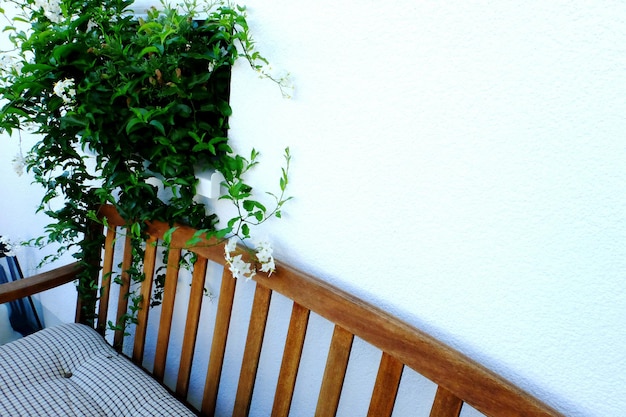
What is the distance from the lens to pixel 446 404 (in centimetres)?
87

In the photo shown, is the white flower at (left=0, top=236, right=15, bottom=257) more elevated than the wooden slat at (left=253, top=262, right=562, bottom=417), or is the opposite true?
the wooden slat at (left=253, top=262, right=562, bottom=417)

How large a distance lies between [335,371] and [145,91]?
0.96m

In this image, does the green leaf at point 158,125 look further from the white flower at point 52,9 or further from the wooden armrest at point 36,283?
the wooden armrest at point 36,283

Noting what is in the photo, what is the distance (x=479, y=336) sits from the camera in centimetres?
88

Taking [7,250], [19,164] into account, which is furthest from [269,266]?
[7,250]

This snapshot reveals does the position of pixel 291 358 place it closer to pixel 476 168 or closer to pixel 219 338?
pixel 219 338

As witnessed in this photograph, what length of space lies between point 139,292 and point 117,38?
977 mm

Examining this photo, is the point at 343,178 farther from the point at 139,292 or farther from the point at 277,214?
the point at 139,292

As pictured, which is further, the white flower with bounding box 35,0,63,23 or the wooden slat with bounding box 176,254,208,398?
the wooden slat with bounding box 176,254,208,398

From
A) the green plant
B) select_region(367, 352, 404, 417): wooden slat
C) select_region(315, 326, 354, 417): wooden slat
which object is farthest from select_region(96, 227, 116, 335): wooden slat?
select_region(367, 352, 404, 417): wooden slat

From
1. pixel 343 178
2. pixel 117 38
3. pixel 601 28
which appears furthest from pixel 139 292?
pixel 601 28

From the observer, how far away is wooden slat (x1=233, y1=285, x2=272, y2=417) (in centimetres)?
119

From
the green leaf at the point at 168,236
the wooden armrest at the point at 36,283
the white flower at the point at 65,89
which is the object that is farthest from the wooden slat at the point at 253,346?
the wooden armrest at the point at 36,283

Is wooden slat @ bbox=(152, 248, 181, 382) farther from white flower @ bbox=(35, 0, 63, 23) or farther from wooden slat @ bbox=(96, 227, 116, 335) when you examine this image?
white flower @ bbox=(35, 0, 63, 23)
